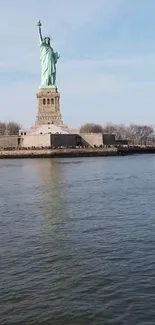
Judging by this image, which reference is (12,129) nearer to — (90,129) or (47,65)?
(90,129)

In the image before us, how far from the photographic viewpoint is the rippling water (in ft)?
19.9

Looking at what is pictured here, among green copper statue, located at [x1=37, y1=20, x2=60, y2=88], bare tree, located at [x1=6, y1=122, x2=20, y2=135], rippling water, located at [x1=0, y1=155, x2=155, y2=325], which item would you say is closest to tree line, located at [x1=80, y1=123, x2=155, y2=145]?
bare tree, located at [x1=6, y1=122, x2=20, y2=135]

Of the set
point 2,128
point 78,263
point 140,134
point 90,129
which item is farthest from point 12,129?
point 78,263

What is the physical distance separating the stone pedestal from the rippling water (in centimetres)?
4620

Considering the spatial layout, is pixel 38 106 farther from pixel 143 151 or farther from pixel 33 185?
pixel 33 185

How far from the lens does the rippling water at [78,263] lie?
6.07m

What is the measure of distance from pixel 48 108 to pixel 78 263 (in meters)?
54.3

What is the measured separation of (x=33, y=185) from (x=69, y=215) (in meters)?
9.58

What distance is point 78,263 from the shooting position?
26.6ft

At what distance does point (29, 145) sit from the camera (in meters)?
60.7

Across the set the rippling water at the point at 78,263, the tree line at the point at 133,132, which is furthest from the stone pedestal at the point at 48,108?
the rippling water at the point at 78,263

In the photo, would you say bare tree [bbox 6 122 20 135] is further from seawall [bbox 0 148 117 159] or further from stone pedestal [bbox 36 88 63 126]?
seawall [bbox 0 148 117 159]

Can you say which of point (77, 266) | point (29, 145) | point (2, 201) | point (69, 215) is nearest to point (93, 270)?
point (77, 266)

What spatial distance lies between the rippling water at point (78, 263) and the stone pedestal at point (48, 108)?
46.2m
